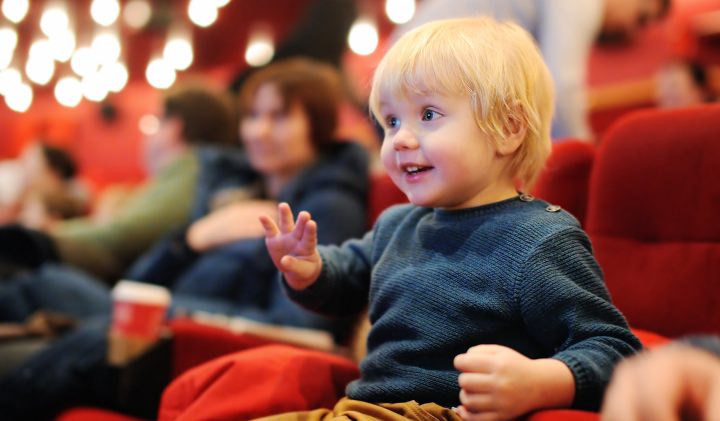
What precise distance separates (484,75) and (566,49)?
35.9 inches

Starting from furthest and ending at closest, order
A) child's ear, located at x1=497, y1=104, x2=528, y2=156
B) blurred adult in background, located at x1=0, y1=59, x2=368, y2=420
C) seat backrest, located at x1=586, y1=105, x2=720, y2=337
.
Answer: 1. blurred adult in background, located at x1=0, y1=59, x2=368, y2=420
2. seat backrest, located at x1=586, y1=105, x2=720, y2=337
3. child's ear, located at x1=497, y1=104, x2=528, y2=156

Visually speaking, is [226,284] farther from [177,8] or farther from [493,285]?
[177,8]

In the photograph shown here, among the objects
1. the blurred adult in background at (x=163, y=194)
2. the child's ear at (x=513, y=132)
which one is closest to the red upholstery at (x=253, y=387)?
the child's ear at (x=513, y=132)

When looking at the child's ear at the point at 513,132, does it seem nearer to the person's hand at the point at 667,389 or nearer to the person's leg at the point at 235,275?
the person's hand at the point at 667,389

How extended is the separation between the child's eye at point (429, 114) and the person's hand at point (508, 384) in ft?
1.13

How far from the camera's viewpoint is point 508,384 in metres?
0.85

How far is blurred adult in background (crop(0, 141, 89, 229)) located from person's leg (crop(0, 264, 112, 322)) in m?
0.98

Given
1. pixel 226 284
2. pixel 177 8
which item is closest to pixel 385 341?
pixel 226 284

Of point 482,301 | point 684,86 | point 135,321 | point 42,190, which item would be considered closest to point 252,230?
point 135,321

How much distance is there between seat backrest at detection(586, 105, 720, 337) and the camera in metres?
1.22

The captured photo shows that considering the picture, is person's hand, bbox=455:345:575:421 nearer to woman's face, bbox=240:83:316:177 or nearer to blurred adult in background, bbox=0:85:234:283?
woman's face, bbox=240:83:316:177

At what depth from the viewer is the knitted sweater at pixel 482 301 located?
94 cm

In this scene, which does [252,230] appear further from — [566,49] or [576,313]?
[576,313]

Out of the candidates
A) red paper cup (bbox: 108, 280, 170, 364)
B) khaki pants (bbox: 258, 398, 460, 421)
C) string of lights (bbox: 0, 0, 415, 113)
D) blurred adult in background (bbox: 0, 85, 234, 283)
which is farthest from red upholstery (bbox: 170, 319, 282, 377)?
string of lights (bbox: 0, 0, 415, 113)
